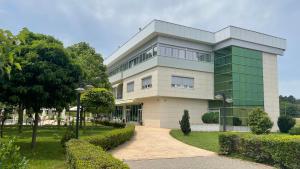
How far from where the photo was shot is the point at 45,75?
40.8 feet

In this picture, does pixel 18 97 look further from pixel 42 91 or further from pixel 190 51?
pixel 190 51

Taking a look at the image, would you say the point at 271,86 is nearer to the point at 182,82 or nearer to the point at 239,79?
the point at 239,79

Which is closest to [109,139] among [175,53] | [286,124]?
[175,53]

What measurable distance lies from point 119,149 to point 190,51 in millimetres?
21045

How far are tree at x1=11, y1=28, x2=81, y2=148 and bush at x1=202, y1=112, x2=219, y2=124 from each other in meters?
21.0

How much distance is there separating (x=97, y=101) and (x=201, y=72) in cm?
1518

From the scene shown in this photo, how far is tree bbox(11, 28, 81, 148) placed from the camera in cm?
1231

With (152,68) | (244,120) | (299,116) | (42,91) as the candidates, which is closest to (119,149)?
(42,91)

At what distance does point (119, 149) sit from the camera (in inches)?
614

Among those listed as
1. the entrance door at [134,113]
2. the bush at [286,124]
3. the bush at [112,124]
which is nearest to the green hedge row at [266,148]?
the bush at [112,124]

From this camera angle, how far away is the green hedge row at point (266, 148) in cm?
988

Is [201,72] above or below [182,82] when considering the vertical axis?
above

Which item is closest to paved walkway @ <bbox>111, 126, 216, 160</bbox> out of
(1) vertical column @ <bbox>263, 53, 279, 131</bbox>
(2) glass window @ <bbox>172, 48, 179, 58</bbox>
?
(2) glass window @ <bbox>172, 48, 179, 58</bbox>

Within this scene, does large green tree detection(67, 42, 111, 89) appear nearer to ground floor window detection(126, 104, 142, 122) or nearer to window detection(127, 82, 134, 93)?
window detection(127, 82, 134, 93)
